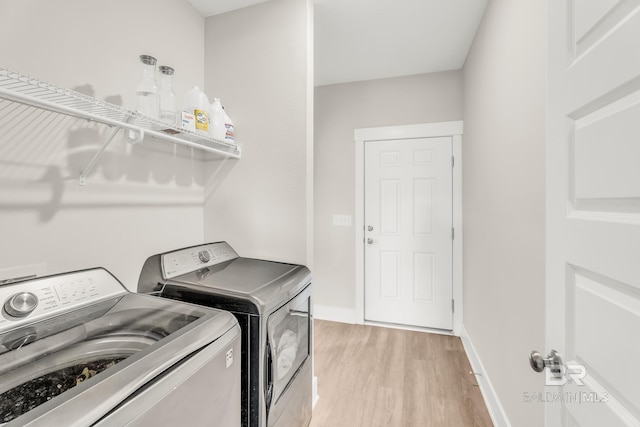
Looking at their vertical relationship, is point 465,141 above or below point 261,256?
above

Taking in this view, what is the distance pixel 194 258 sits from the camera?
1.50 metres

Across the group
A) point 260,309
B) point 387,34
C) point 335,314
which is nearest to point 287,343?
point 260,309

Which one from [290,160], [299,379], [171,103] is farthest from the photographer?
[290,160]

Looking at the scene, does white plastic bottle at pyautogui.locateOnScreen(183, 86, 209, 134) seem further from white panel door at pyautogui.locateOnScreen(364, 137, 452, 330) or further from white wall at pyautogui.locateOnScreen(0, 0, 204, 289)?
white panel door at pyautogui.locateOnScreen(364, 137, 452, 330)

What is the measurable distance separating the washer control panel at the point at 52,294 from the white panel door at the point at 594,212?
1.48m

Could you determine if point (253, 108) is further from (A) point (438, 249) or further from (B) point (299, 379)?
(A) point (438, 249)

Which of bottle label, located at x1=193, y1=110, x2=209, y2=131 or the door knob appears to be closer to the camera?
the door knob

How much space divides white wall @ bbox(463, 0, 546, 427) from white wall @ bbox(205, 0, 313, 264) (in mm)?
1097

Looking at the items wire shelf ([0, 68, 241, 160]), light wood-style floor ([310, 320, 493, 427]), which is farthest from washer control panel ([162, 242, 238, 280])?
light wood-style floor ([310, 320, 493, 427])

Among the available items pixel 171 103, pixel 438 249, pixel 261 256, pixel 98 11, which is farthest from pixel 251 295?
pixel 438 249

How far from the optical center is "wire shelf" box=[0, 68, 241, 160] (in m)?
0.78

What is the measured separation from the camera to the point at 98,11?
4.12ft

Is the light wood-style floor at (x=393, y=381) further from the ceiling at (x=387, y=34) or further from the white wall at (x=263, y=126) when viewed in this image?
the ceiling at (x=387, y=34)

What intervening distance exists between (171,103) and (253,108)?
0.57 meters
